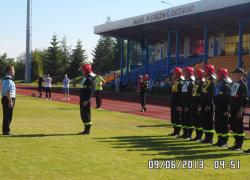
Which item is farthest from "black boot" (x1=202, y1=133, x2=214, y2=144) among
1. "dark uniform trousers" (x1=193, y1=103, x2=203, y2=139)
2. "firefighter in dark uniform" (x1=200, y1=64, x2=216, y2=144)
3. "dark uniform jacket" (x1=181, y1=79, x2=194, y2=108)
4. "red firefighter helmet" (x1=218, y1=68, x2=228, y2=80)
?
"red firefighter helmet" (x1=218, y1=68, x2=228, y2=80)

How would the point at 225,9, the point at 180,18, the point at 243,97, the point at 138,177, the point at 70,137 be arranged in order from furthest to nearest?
the point at 180,18
the point at 225,9
the point at 70,137
the point at 243,97
the point at 138,177

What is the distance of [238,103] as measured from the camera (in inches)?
440

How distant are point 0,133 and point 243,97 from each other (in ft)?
23.1

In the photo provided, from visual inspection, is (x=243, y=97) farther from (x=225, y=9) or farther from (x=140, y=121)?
(x=225, y=9)

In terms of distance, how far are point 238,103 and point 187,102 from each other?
2.19 m

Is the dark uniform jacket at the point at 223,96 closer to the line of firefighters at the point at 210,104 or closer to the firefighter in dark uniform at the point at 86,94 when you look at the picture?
the line of firefighters at the point at 210,104

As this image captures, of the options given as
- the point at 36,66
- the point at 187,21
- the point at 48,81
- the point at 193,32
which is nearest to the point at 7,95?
the point at 48,81

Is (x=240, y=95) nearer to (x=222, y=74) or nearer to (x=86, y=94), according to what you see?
(x=222, y=74)

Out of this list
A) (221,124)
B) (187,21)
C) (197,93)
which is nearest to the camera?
(221,124)

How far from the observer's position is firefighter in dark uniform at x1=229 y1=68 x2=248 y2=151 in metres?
11.2

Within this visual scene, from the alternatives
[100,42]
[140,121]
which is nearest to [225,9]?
[140,121]

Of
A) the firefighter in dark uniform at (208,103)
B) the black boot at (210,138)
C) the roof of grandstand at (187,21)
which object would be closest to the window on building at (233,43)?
the roof of grandstand at (187,21)

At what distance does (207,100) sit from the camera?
12.3 metres

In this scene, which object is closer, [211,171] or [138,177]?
[138,177]
